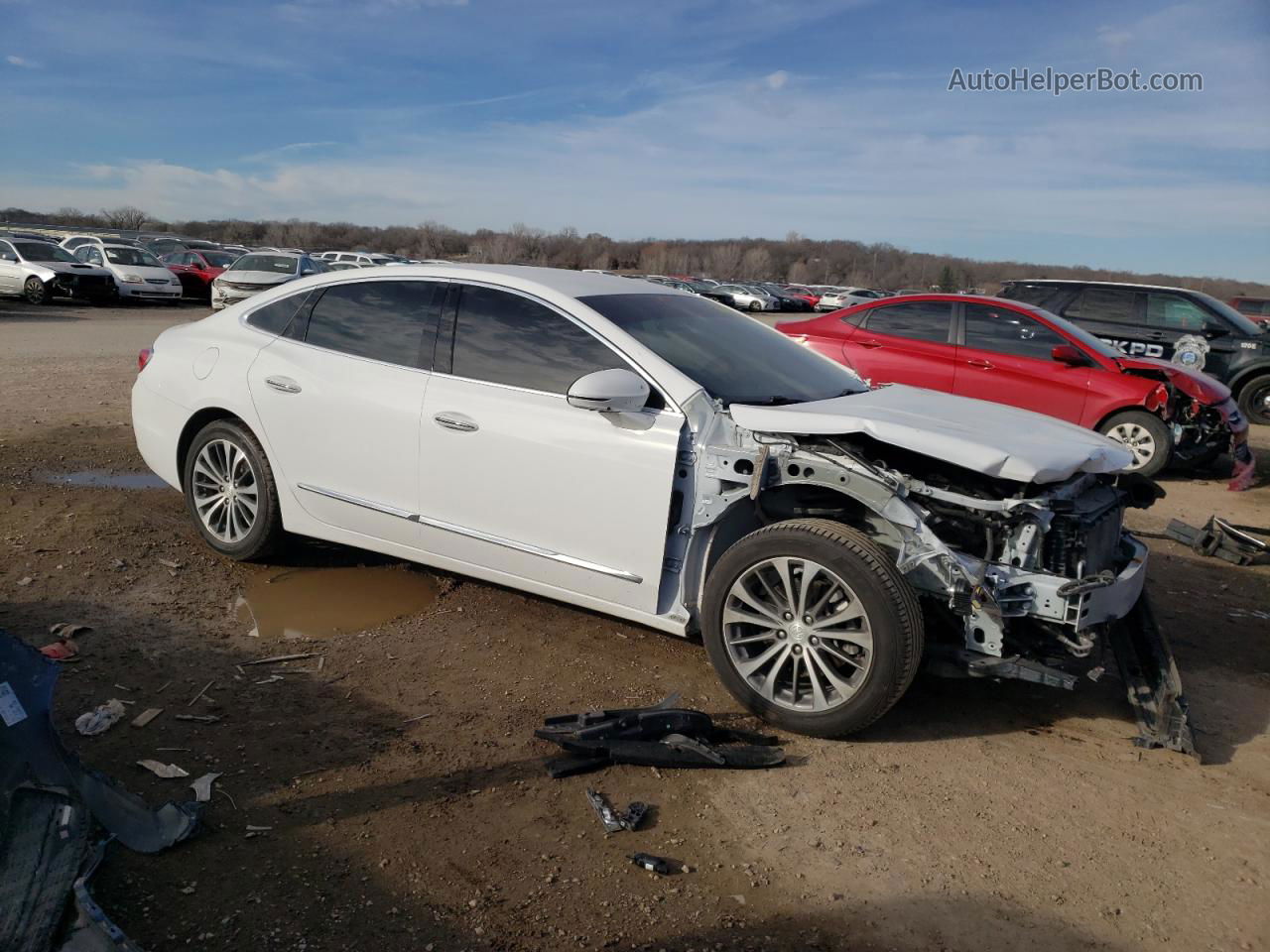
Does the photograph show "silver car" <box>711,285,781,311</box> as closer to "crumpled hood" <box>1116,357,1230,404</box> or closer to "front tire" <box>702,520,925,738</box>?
"crumpled hood" <box>1116,357,1230,404</box>

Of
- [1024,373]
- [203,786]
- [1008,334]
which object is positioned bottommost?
[203,786]

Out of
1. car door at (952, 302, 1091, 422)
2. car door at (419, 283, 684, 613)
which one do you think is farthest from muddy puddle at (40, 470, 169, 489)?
car door at (952, 302, 1091, 422)

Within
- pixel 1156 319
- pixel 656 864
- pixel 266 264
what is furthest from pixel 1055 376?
pixel 266 264

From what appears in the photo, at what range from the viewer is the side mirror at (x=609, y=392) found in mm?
3980

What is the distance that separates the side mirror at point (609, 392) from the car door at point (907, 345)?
5.76 metres

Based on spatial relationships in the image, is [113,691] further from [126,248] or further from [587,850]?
[126,248]

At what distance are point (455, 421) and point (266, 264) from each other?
73.1 feet

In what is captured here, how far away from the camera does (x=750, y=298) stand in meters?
→ 48.2

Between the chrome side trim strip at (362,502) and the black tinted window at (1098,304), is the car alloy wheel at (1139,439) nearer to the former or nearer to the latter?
the black tinted window at (1098,304)

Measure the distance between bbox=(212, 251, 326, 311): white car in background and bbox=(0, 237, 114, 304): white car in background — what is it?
3260mm

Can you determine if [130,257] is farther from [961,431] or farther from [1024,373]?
[961,431]

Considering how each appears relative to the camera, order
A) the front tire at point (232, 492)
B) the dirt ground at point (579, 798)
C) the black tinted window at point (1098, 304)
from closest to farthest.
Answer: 1. the dirt ground at point (579, 798)
2. the front tire at point (232, 492)
3. the black tinted window at point (1098, 304)

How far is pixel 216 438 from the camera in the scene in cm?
536

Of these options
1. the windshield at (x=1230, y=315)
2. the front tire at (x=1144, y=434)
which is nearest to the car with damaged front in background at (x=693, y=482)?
the front tire at (x=1144, y=434)
